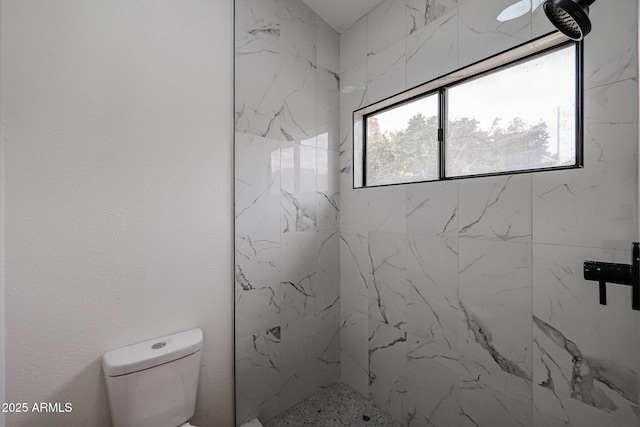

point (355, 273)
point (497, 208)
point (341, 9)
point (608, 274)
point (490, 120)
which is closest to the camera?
point (608, 274)

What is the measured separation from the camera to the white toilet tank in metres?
1.11

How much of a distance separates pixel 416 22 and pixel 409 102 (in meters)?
0.43

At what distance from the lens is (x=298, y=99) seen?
183 centimetres

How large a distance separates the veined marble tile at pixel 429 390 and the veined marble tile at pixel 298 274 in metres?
0.70

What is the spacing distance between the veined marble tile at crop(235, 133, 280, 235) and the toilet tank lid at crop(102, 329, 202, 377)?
23.3 inches

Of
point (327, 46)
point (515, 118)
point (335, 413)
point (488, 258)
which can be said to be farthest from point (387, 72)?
point (335, 413)

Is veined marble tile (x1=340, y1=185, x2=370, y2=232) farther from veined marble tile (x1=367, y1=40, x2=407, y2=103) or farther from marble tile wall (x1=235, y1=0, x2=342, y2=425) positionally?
veined marble tile (x1=367, y1=40, x2=407, y2=103)

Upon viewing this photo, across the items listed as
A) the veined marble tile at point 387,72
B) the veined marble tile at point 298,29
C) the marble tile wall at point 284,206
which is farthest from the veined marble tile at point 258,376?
the veined marble tile at point 298,29

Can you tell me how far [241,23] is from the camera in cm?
157

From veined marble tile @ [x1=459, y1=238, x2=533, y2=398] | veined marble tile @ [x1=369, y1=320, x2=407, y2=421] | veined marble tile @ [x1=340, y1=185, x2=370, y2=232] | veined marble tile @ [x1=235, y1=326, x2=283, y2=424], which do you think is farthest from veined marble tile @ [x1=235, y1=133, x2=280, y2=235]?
veined marble tile @ [x1=459, y1=238, x2=533, y2=398]

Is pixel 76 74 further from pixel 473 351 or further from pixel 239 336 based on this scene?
pixel 473 351

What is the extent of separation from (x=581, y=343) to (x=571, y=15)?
3.75 ft

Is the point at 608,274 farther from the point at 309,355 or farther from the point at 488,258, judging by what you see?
the point at 309,355

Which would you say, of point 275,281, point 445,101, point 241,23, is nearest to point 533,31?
point 445,101
